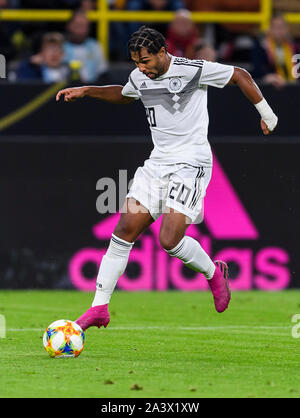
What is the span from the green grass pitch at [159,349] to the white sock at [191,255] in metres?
0.59

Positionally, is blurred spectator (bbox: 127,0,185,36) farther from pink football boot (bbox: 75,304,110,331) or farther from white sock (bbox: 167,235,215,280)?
pink football boot (bbox: 75,304,110,331)

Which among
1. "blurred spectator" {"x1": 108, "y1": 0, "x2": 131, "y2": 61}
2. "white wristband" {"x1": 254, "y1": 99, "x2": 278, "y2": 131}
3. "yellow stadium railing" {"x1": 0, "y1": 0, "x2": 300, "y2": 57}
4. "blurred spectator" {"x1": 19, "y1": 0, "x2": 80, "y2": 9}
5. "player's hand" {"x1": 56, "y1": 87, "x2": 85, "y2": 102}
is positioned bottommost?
"white wristband" {"x1": 254, "y1": 99, "x2": 278, "y2": 131}

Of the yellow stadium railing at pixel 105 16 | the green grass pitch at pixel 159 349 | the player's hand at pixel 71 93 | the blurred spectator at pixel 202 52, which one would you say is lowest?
the green grass pitch at pixel 159 349

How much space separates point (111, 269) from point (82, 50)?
6.21 m

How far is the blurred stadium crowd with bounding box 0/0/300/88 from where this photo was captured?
12859 millimetres

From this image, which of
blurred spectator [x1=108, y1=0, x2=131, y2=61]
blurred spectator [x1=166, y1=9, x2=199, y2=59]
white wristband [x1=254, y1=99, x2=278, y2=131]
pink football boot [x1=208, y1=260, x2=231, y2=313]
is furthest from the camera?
blurred spectator [x1=108, y1=0, x2=131, y2=61]

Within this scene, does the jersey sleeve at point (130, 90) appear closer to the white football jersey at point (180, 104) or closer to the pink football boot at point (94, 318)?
the white football jersey at point (180, 104)

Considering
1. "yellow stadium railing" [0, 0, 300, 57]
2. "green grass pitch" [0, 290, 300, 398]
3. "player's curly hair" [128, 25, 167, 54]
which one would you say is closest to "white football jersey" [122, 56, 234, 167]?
"player's curly hair" [128, 25, 167, 54]

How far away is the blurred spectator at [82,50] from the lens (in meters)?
13.1

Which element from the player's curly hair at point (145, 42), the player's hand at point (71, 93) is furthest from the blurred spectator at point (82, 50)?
the player's curly hair at point (145, 42)

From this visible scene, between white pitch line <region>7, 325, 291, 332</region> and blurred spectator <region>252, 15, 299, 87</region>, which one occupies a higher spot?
blurred spectator <region>252, 15, 299, 87</region>

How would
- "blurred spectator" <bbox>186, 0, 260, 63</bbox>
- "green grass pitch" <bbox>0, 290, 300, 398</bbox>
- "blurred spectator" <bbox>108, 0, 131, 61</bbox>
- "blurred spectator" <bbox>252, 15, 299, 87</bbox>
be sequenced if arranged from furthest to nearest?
"blurred spectator" <bbox>186, 0, 260, 63</bbox> → "blurred spectator" <bbox>108, 0, 131, 61</bbox> → "blurred spectator" <bbox>252, 15, 299, 87</bbox> → "green grass pitch" <bbox>0, 290, 300, 398</bbox>

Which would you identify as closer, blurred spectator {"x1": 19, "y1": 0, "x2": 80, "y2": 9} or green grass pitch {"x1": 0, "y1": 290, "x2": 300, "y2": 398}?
green grass pitch {"x1": 0, "y1": 290, "x2": 300, "y2": 398}

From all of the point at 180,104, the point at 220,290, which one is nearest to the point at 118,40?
the point at 180,104
